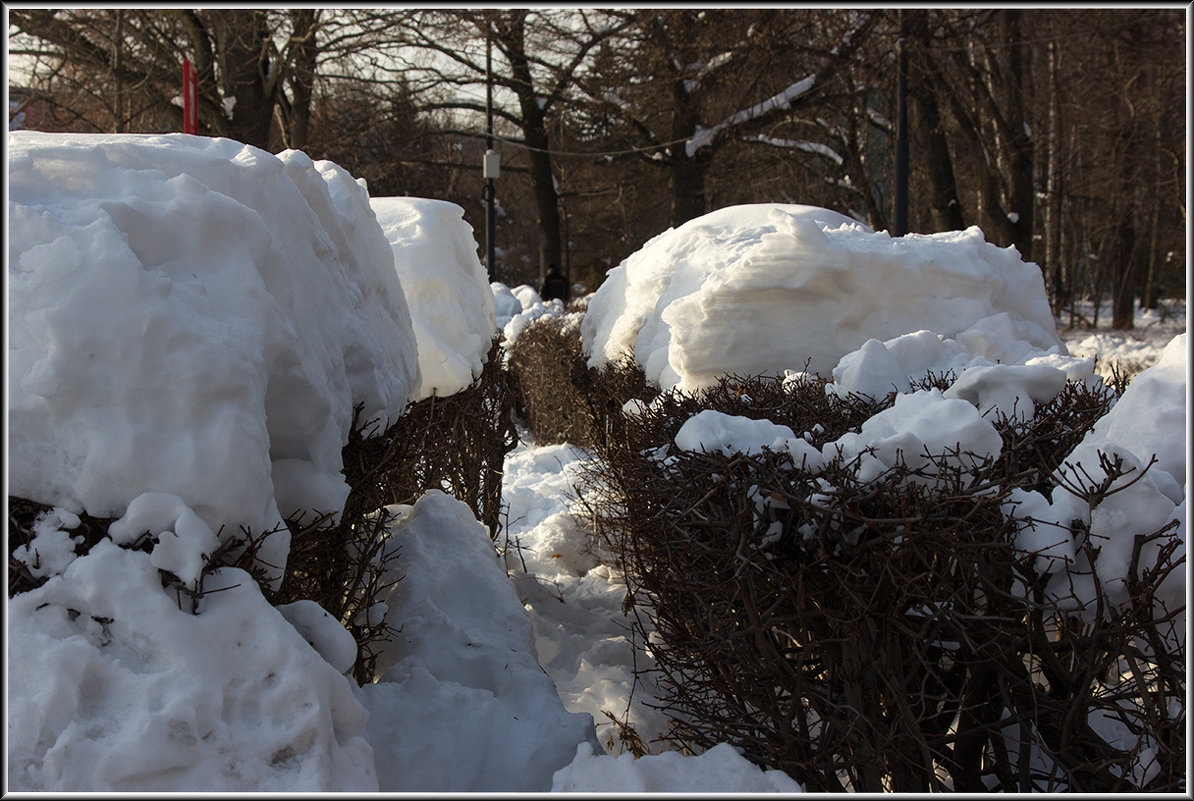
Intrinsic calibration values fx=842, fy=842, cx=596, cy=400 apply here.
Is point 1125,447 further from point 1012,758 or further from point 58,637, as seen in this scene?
point 58,637

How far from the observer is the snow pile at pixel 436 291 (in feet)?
15.5

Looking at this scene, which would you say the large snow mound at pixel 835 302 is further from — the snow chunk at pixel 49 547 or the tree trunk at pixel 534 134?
the tree trunk at pixel 534 134

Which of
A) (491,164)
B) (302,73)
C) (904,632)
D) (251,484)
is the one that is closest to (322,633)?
(251,484)

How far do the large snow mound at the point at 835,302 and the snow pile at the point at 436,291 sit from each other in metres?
1.12

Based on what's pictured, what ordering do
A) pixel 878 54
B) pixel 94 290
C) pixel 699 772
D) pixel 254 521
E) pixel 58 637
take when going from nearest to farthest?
pixel 58 637 < pixel 94 290 < pixel 254 521 < pixel 699 772 < pixel 878 54

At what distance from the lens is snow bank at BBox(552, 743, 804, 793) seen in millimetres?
A: 2033

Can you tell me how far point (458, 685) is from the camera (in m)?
2.59

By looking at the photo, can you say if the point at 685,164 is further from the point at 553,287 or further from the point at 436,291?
the point at 436,291

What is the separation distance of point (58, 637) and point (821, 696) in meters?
1.73

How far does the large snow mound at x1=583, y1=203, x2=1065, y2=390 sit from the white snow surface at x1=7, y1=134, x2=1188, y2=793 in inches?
40.3

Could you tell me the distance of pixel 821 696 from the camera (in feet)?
7.02

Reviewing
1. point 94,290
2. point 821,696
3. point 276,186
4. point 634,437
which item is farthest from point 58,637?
point 634,437

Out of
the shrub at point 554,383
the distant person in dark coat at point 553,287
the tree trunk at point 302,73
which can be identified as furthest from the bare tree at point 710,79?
the shrub at point 554,383

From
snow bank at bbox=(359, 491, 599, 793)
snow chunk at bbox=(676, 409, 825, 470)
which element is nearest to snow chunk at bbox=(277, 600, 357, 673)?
snow bank at bbox=(359, 491, 599, 793)
